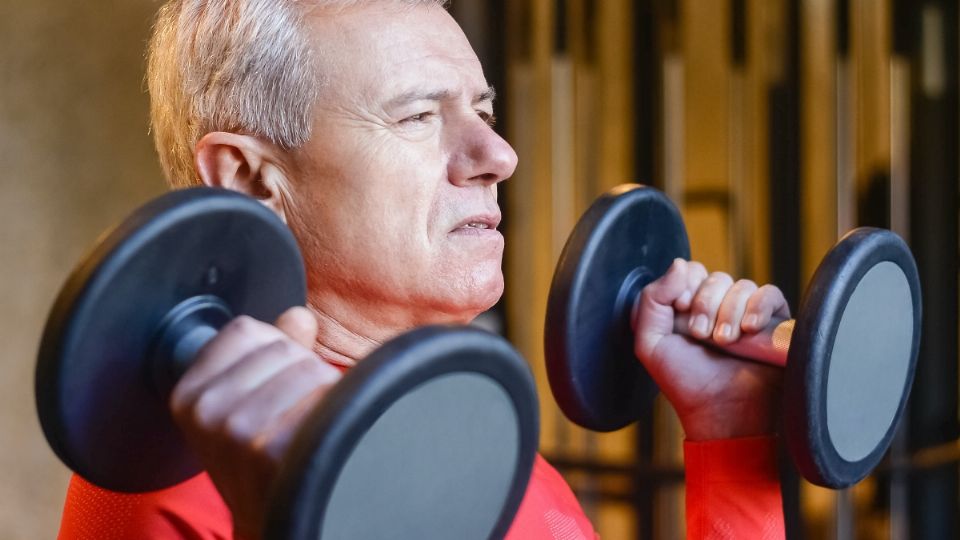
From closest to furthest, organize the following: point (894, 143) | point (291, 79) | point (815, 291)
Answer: point (815, 291), point (291, 79), point (894, 143)

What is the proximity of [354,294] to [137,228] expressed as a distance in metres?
0.45

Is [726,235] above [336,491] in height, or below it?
below

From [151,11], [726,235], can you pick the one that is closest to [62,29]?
[151,11]

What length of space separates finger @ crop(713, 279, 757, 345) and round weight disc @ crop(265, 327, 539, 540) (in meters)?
0.52

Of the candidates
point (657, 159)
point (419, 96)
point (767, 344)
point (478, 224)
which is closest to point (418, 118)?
point (419, 96)

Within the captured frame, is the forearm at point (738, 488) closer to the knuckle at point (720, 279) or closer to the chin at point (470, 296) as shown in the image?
the knuckle at point (720, 279)

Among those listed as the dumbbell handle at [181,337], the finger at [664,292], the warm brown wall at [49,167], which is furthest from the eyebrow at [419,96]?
the warm brown wall at [49,167]

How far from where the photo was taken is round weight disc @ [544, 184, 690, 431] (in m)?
1.13

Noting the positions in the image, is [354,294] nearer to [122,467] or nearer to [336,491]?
[122,467]

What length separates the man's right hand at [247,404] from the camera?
22.9 inches

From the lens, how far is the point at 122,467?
0.71 metres

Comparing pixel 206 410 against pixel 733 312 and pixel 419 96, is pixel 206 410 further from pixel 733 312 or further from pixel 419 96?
pixel 733 312

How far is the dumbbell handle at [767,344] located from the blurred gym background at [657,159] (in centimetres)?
141

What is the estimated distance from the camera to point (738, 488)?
1209mm
